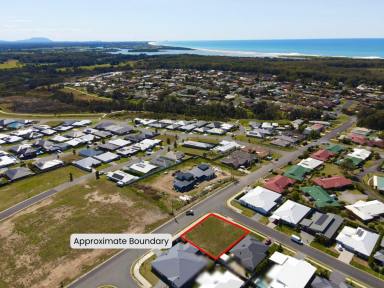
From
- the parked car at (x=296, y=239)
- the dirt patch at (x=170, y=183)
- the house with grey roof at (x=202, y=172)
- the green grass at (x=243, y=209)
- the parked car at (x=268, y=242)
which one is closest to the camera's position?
the parked car at (x=268, y=242)

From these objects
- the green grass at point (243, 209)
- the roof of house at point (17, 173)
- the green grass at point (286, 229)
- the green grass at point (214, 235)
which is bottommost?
the roof of house at point (17, 173)

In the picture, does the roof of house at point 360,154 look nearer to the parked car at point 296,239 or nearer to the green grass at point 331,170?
the green grass at point 331,170

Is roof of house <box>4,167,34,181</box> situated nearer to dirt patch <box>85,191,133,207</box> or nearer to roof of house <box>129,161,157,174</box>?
dirt patch <box>85,191,133,207</box>

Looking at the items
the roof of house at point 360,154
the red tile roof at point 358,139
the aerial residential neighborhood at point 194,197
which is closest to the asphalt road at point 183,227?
the aerial residential neighborhood at point 194,197

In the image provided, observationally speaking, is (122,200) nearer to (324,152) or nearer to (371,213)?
(371,213)

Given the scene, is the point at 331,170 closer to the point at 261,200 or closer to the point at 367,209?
the point at 367,209

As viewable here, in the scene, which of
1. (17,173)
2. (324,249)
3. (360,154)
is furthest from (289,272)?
(17,173)

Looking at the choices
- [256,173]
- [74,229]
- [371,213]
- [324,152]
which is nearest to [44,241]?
[74,229]

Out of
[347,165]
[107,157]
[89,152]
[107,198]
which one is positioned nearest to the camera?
[107,198]
